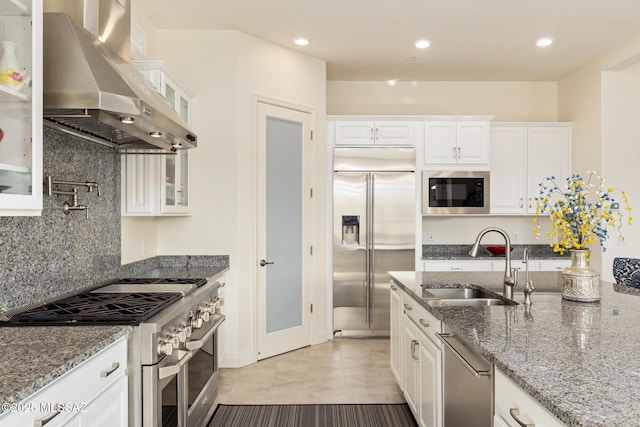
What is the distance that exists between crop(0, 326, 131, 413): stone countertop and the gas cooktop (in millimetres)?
55

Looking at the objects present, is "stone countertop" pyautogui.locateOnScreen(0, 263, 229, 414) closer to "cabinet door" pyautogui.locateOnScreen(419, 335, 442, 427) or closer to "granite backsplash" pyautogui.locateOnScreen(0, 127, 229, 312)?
"granite backsplash" pyautogui.locateOnScreen(0, 127, 229, 312)

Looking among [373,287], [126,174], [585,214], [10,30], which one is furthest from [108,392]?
[373,287]

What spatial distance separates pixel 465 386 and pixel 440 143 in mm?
3599

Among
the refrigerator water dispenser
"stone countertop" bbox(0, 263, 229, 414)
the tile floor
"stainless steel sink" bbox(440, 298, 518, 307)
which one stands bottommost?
the tile floor

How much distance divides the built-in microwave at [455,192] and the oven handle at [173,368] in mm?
3305

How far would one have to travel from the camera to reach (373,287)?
15.6 feet

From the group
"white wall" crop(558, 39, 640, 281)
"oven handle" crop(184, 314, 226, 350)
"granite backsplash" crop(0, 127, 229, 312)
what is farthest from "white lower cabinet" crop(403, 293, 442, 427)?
"white wall" crop(558, 39, 640, 281)

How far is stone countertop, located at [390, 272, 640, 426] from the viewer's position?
1.03 metres

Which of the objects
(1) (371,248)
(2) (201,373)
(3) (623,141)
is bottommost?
(2) (201,373)

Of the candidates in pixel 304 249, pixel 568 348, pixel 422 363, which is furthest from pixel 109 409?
pixel 304 249

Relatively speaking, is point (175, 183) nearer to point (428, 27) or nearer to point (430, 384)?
point (430, 384)

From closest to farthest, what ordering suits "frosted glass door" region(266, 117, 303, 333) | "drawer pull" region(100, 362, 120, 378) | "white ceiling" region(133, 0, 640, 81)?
"drawer pull" region(100, 362, 120, 378) → "white ceiling" region(133, 0, 640, 81) → "frosted glass door" region(266, 117, 303, 333)

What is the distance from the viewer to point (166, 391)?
2.01m

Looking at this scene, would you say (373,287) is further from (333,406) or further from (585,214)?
(585,214)
